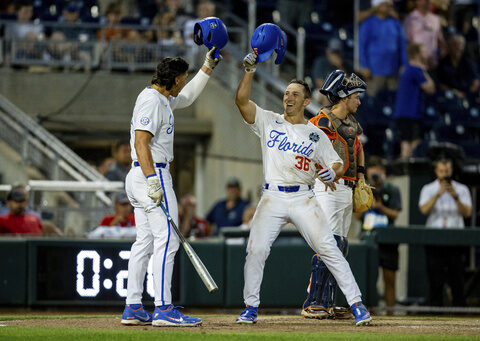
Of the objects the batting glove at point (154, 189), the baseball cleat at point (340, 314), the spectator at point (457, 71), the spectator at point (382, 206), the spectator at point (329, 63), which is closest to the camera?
the batting glove at point (154, 189)

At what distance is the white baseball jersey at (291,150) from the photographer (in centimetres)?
753

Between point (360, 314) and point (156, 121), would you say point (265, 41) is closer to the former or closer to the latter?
point (156, 121)

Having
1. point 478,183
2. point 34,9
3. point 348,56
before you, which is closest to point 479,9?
point 348,56

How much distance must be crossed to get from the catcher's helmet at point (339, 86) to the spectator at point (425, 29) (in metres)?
7.41

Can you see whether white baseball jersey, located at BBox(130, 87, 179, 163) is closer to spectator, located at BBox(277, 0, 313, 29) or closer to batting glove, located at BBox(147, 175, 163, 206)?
batting glove, located at BBox(147, 175, 163, 206)

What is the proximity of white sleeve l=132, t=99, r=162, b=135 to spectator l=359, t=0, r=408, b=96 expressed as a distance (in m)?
7.53

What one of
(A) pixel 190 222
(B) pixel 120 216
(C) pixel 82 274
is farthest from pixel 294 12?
(C) pixel 82 274

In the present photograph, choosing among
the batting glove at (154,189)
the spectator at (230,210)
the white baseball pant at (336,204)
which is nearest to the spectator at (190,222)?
the spectator at (230,210)

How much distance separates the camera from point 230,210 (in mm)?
13258

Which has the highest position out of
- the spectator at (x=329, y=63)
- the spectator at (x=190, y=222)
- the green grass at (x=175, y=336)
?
the spectator at (x=329, y=63)

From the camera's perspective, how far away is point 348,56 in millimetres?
16141

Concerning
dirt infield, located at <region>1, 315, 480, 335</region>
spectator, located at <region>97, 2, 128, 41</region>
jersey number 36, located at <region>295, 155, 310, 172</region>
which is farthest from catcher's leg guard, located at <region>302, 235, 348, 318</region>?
spectator, located at <region>97, 2, 128, 41</region>

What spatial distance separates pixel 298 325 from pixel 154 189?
62.7 inches

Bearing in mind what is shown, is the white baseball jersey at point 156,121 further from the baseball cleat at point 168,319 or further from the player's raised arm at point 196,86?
the baseball cleat at point 168,319
